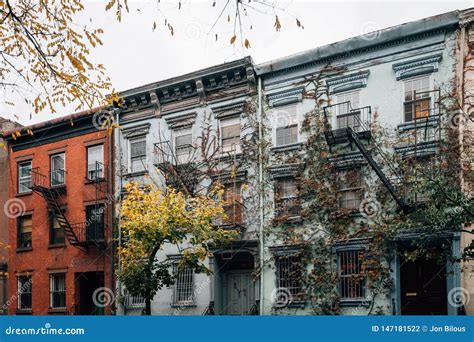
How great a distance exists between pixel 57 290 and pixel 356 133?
14402mm

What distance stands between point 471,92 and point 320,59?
5.19m

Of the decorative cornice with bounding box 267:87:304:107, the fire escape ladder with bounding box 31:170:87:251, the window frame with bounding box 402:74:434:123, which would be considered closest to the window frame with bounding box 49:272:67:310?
the fire escape ladder with bounding box 31:170:87:251

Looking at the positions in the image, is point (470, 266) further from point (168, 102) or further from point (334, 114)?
point (168, 102)

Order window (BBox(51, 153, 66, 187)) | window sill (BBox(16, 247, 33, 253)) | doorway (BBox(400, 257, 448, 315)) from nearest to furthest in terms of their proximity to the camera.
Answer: doorway (BBox(400, 257, 448, 315)) < window (BBox(51, 153, 66, 187)) < window sill (BBox(16, 247, 33, 253))

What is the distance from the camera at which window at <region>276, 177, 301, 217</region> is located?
17.8 meters

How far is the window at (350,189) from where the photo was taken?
16.7 meters

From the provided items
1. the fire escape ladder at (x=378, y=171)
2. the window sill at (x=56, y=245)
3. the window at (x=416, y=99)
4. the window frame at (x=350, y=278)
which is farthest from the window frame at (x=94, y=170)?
the window at (x=416, y=99)

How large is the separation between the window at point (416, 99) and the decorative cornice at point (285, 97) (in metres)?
3.76

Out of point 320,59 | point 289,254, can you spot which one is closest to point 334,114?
point 320,59

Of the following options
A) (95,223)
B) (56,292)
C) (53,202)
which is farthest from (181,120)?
(56,292)

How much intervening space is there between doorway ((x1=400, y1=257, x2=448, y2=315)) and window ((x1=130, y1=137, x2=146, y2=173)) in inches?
435

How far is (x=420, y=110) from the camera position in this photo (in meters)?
16.0

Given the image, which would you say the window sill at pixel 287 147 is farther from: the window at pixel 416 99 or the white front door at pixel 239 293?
the white front door at pixel 239 293

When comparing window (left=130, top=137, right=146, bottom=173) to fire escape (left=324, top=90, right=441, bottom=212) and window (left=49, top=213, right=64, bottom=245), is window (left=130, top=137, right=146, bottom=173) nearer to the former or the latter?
window (left=49, top=213, right=64, bottom=245)
